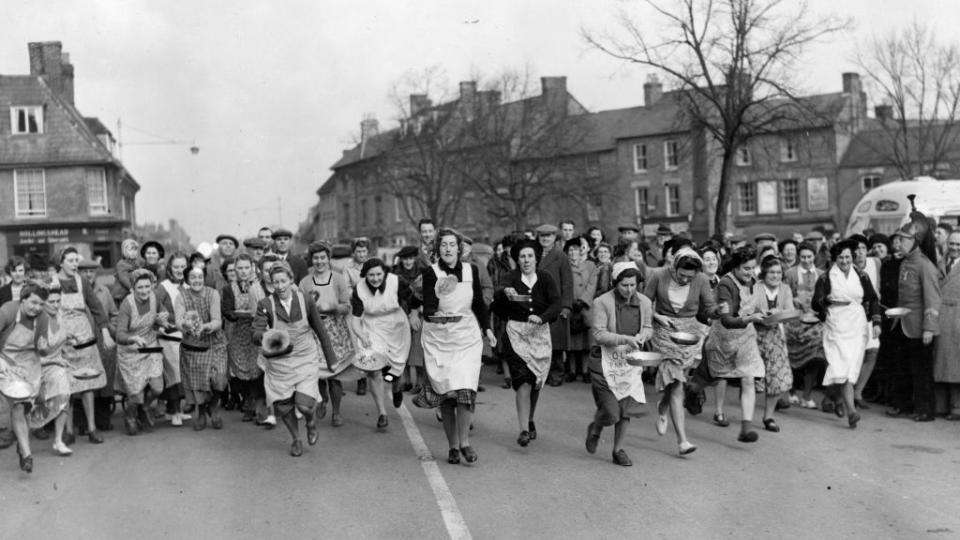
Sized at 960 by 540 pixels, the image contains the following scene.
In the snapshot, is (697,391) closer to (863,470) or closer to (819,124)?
(863,470)

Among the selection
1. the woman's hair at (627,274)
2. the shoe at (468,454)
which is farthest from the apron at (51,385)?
the woman's hair at (627,274)

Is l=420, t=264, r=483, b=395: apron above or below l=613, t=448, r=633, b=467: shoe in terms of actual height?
above

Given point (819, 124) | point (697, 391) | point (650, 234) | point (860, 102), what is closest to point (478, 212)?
point (650, 234)

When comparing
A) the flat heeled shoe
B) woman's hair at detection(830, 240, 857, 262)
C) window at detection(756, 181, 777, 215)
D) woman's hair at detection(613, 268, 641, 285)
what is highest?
window at detection(756, 181, 777, 215)

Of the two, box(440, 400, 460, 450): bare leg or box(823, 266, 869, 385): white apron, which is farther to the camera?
box(823, 266, 869, 385): white apron

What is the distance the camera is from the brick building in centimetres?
4456

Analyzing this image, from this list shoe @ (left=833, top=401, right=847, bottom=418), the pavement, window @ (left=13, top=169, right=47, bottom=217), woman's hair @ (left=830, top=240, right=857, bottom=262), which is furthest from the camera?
window @ (left=13, top=169, right=47, bottom=217)

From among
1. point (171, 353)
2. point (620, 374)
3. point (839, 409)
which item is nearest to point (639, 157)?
point (839, 409)

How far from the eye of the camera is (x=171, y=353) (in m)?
10.2

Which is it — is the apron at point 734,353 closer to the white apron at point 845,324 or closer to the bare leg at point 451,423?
the white apron at point 845,324

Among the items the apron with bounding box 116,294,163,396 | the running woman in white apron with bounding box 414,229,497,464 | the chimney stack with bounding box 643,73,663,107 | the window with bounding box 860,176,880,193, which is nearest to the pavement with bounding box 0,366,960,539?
the running woman in white apron with bounding box 414,229,497,464

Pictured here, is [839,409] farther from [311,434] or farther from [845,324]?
[311,434]

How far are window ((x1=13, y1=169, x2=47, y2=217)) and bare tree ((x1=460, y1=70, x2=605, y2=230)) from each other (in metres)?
19.7

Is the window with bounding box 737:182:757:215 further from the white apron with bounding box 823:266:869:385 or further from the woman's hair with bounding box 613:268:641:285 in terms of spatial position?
the woman's hair with bounding box 613:268:641:285
